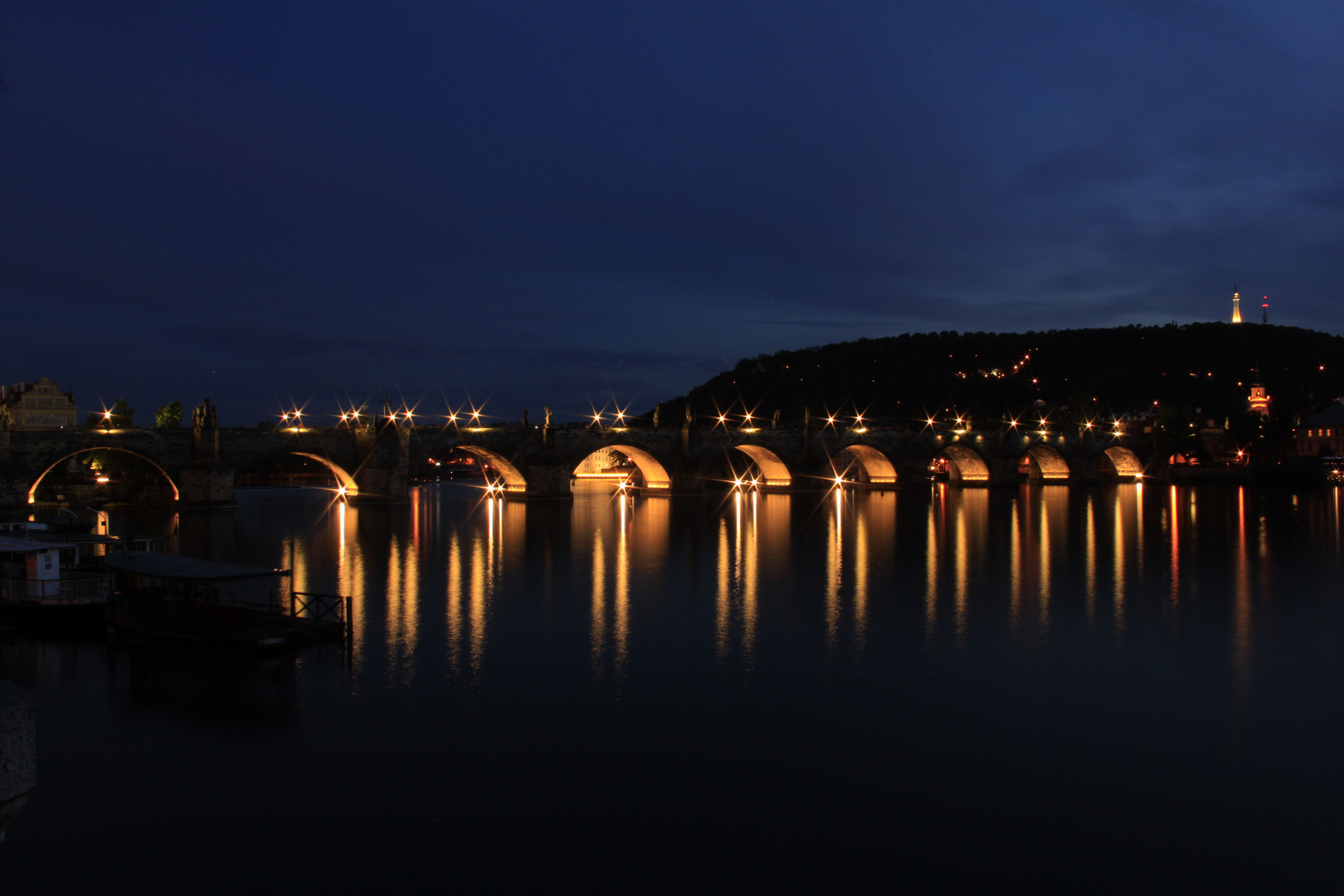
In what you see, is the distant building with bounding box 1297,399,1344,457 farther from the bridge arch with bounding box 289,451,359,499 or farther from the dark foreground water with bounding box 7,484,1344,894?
the bridge arch with bounding box 289,451,359,499

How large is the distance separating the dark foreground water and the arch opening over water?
40881mm

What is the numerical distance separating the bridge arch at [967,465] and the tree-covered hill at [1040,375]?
1140 cm

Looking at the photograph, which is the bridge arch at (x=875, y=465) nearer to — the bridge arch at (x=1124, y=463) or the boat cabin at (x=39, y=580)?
the bridge arch at (x=1124, y=463)


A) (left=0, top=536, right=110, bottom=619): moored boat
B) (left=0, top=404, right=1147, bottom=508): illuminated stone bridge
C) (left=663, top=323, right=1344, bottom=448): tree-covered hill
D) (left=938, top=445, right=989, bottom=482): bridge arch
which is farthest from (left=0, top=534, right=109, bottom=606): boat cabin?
(left=663, top=323, right=1344, bottom=448): tree-covered hill

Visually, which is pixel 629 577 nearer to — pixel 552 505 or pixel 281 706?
pixel 281 706

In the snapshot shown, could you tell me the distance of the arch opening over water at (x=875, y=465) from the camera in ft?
210

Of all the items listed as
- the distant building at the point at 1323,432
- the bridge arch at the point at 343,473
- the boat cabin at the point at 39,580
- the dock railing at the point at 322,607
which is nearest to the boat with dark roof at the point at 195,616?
the dock railing at the point at 322,607

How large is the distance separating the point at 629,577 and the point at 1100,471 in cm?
6784

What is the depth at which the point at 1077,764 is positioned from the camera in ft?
34.7

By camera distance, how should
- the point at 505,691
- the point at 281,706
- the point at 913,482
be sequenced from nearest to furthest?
1. the point at 281,706
2. the point at 505,691
3. the point at 913,482

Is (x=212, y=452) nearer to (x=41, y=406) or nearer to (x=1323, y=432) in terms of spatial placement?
(x=41, y=406)

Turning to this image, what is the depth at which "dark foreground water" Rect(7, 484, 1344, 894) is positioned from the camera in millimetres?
8484

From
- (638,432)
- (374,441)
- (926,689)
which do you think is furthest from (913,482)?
(926,689)

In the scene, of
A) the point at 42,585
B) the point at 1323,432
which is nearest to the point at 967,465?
the point at 1323,432
